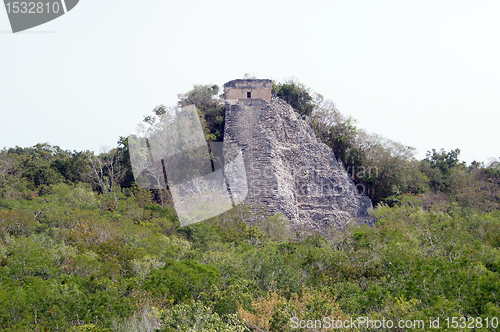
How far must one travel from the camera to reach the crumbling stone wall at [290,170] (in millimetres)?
22484

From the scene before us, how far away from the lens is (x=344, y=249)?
1463cm

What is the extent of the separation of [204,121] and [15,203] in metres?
11.0

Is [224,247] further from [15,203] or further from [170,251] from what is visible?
[15,203]

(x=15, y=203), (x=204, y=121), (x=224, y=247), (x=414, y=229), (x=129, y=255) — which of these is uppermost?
(x=204, y=121)

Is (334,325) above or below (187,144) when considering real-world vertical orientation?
below

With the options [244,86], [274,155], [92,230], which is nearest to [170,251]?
[92,230]
